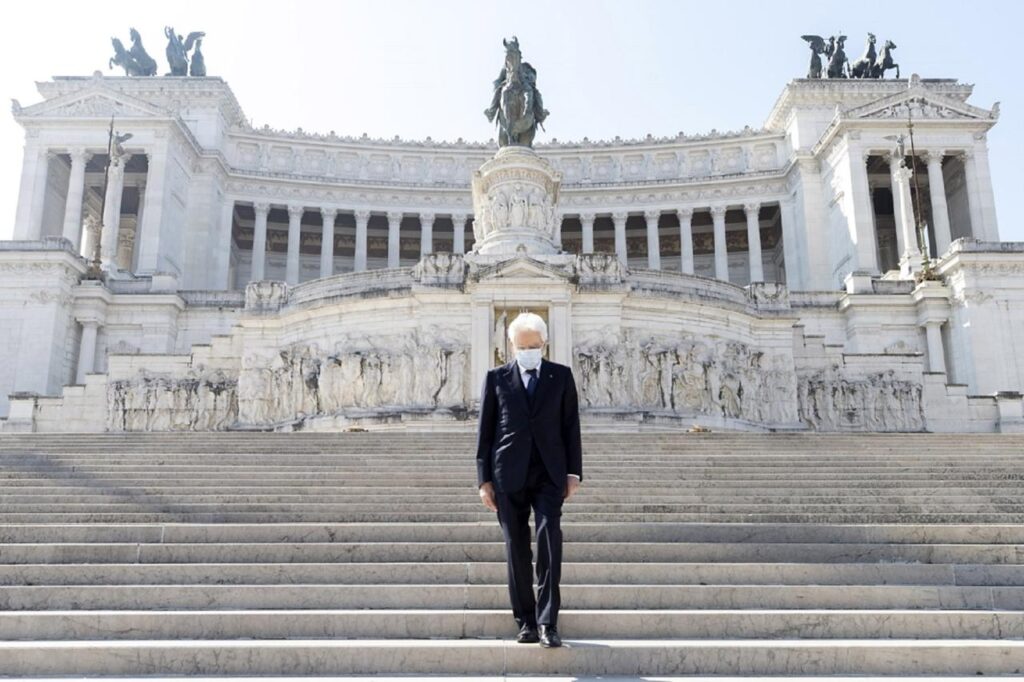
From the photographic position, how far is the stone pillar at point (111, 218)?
47031mm

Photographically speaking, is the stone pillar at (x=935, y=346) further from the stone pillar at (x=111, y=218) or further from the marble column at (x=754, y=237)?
the stone pillar at (x=111, y=218)

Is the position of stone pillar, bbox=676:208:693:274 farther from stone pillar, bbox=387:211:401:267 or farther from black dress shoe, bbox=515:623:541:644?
black dress shoe, bbox=515:623:541:644

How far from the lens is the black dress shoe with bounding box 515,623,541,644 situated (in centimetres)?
635

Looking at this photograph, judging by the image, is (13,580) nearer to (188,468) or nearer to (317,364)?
(188,468)

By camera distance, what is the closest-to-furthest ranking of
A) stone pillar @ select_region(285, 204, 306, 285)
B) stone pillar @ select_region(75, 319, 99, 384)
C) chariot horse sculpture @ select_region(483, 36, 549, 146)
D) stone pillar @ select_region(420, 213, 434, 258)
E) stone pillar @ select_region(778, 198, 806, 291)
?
chariot horse sculpture @ select_region(483, 36, 549, 146)
stone pillar @ select_region(75, 319, 99, 384)
stone pillar @ select_region(778, 198, 806, 291)
stone pillar @ select_region(285, 204, 306, 285)
stone pillar @ select_region(420, 213, 434, 258)

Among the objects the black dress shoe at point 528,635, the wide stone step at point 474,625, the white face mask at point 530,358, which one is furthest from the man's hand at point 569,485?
the wide stone step at point 474,625

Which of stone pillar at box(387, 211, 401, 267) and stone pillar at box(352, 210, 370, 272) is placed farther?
stone pillar at box(387, 211, 401, 267)

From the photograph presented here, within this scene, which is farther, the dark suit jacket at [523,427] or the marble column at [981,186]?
the marble column at [981,186]

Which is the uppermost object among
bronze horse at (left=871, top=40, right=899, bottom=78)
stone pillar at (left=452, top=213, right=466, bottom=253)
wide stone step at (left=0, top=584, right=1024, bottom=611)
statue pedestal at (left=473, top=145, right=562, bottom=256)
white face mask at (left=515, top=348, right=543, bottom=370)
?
bronze horse at (left=871, top=40, right=899, bottom=78)

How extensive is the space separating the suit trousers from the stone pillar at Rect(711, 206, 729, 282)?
2135 inches

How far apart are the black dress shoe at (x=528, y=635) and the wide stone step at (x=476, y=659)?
5 centimetres

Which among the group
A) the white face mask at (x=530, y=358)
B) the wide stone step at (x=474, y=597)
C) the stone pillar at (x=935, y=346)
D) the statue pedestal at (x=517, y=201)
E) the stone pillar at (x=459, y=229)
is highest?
the stone pillar at (x=459, y=229)

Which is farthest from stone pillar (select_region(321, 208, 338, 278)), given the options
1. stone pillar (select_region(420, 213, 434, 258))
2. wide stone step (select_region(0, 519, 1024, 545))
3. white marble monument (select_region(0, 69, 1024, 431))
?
wide stone step (select_region(0, 519, 1024, 545))

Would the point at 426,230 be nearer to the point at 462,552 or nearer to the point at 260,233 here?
the point at 260,233
